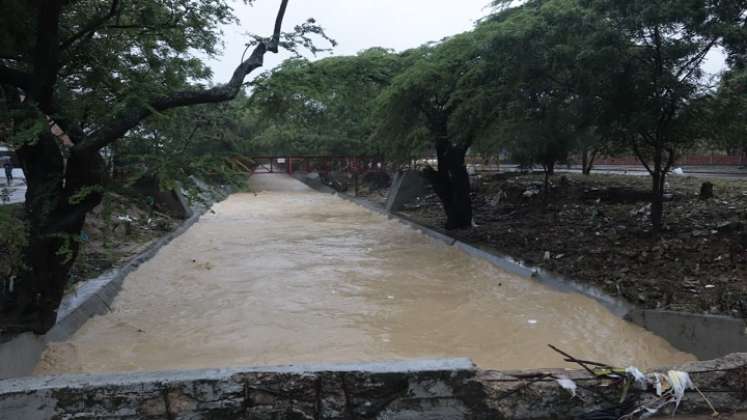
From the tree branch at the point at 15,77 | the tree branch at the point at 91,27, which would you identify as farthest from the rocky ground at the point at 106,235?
the tree branch at the point at 91,27

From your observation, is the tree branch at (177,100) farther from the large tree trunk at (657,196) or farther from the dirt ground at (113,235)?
the large tree trunk at (657,196)

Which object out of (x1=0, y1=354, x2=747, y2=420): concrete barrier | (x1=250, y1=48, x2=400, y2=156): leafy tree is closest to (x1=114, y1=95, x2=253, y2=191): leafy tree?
(x1=250, y1=48, x2=400, y2=156): leafy tree

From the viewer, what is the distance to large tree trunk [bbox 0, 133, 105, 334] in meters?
5.34

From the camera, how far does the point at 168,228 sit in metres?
15.6

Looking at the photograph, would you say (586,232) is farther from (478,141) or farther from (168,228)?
(168,228)

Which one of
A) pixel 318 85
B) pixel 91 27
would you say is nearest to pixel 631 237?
pixel 318 85

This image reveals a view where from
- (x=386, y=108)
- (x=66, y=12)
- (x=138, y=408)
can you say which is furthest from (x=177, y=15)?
(x=386, y=108)

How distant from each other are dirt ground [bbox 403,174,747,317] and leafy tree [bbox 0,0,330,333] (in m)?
5.96

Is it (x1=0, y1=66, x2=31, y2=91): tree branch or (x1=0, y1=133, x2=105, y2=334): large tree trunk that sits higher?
(x1=0, y1=66, x2=31, y2=91): tree branch

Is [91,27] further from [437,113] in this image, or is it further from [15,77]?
[437,113]

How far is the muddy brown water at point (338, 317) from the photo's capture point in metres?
6.28

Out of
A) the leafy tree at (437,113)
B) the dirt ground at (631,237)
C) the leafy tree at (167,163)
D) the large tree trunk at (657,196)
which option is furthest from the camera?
the leafy tree at (437,113)

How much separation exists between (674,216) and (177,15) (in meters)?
9.39

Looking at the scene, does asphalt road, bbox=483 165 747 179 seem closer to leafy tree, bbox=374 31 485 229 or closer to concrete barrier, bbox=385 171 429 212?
concrete barrier, bbox=385 171 429 212
